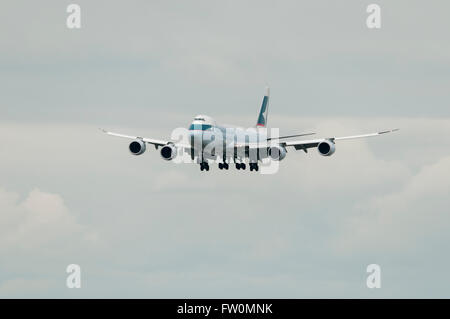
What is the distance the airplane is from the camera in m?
137

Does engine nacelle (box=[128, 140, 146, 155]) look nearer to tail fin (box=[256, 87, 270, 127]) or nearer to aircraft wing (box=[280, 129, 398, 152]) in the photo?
aircraft wing (box=[280, 129, 398, 152])

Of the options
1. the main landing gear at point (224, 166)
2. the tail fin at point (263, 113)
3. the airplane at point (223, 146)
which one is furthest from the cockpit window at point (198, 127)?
the tail fin at point (263, 113)

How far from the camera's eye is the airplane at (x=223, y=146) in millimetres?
137000

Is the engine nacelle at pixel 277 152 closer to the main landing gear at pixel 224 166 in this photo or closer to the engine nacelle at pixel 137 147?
the main landing gear at pixel 224 166

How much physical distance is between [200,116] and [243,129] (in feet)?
54.9

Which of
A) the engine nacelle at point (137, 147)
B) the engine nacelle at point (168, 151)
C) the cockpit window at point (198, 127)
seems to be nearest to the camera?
the cockpit window at point (198, 127)

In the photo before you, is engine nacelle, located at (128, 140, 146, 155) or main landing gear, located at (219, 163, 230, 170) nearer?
engine nacelle, located at (128, 140, 146, 155)

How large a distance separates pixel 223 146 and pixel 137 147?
13.7 meters

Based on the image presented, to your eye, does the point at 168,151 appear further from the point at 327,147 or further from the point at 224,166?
the point at 327,147

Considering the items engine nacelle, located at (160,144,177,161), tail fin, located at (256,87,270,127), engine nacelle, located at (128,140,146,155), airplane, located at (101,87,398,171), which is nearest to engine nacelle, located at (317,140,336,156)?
airplane, located at (101,87,398,171)

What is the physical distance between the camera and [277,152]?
143375 mm

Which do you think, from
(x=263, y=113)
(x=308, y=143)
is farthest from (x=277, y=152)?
(x=263, y=113)
